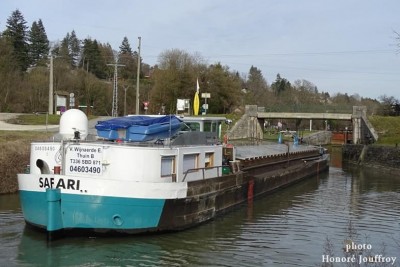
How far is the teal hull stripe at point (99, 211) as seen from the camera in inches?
501

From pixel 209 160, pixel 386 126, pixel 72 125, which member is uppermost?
pixel 386 126

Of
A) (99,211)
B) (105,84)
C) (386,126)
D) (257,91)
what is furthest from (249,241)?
(257,91)

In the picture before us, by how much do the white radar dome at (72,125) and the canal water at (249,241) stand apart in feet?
9.77

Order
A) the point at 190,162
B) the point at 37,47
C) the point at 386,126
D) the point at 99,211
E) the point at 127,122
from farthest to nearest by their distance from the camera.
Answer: the point at 37,47
the point at 386,126
the point at 190,162
the point at 127,122
the point at 99,211

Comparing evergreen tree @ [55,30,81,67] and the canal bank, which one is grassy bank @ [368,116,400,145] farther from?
evergreen tree @ [55,30,81,67]

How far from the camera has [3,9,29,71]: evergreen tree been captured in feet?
282

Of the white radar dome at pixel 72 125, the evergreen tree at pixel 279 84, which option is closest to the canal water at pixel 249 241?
the white radar dome at pixel 72 125

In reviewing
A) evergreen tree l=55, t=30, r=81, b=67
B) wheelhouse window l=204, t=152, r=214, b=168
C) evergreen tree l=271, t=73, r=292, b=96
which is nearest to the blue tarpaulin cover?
wheelhouse window l=204, t=152, r=214, b=168

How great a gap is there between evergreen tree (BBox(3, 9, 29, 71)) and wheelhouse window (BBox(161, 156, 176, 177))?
76693 mm

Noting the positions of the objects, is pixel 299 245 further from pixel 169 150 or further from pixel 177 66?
pixel 177 66

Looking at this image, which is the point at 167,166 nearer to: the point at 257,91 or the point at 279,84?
the point at 257,91

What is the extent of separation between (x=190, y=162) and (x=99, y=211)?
4.21 m

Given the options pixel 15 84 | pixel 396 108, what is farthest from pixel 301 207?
pixel 396 108

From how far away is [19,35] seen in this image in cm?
9025
